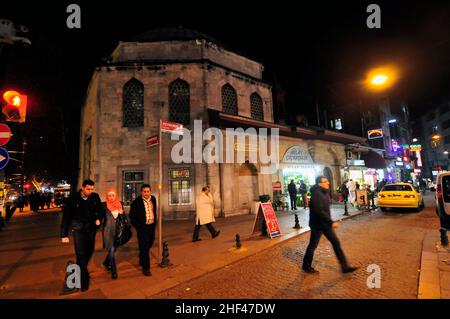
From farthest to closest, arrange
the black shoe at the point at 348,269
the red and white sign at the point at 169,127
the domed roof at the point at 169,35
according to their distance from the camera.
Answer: the domed roof at the point at 169,35
the red and white sign at the point at 169,127
the black shoe at the point at 348,269

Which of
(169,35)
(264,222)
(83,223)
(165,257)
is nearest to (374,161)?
(264,222)

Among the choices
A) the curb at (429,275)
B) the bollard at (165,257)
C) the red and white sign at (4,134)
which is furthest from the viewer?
the red and white sign at (4,134)

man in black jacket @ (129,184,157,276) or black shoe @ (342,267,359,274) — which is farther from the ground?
man in black jacket @ (129,184,157,276)

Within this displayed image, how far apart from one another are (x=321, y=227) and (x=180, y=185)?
922 centimetres

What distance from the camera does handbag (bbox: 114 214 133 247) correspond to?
5.10 meters

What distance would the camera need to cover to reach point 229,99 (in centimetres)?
1519

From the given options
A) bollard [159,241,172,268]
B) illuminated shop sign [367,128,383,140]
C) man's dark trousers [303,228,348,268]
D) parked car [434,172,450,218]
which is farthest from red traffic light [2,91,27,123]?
illuminated shop sign [367,128,383,140]

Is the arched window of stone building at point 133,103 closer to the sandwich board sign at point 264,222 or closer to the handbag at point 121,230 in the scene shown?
the sandwich board sign at point 264,222

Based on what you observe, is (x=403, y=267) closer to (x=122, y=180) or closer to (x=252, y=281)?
(x=252, y=281)

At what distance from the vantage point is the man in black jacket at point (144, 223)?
5.20 metres

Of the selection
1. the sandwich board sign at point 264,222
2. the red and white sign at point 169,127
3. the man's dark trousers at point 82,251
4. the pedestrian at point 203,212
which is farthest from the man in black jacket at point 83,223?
the sandwich board sign at point 264,222

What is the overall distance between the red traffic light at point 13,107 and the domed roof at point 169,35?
8.79m

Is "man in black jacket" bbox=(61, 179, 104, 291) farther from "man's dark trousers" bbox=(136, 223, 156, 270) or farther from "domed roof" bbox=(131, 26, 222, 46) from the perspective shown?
"domed roof" bbox=(131, 26, 222, 46)

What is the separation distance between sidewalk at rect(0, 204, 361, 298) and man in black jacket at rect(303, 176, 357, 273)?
186cm
